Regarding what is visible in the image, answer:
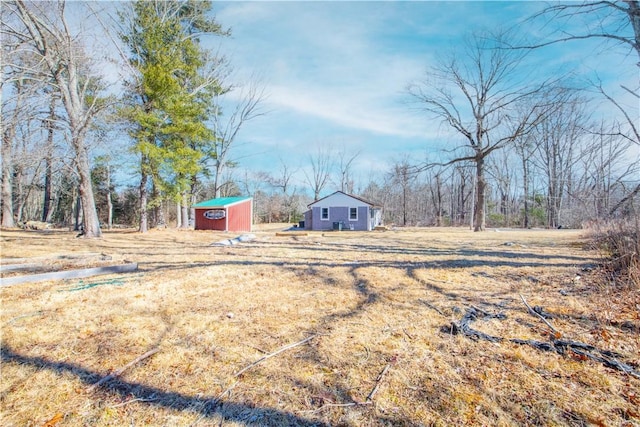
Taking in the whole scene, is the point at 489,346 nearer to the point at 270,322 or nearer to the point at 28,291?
the point at 270,322

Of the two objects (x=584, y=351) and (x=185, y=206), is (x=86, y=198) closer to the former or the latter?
(x=185, y=206)

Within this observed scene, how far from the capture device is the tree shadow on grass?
167 cm

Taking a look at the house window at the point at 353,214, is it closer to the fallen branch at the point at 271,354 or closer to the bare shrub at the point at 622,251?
the bare shrub at the point at 622,251

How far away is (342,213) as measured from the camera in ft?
70.7

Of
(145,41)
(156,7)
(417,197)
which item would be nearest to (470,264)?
(145,41)

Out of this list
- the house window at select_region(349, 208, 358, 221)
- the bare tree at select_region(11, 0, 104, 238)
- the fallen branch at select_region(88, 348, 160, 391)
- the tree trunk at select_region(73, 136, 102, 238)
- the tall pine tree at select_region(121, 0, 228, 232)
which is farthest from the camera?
the house window at select_region(349, 208, 358, 221)

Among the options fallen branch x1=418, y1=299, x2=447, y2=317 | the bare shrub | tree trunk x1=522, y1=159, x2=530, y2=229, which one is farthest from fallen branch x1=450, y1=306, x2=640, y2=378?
tree trunk x1=522, y1=159, x2=530, y2=229

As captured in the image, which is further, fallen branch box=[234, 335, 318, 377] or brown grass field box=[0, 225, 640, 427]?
fallen branch box=[234, 335, 318, 377]

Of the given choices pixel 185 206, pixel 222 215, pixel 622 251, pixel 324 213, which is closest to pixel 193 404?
pixel 622 251

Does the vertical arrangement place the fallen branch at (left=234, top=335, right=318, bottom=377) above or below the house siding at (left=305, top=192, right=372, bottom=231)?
below

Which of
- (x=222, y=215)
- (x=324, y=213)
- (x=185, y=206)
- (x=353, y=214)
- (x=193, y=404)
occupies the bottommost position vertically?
(x=193, y=404)

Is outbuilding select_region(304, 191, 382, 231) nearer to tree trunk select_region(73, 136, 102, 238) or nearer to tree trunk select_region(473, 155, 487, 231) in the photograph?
tree trunk select_region(473, 155, 487, 231)

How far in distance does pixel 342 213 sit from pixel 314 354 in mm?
19303

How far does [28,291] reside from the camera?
3.93 meters
